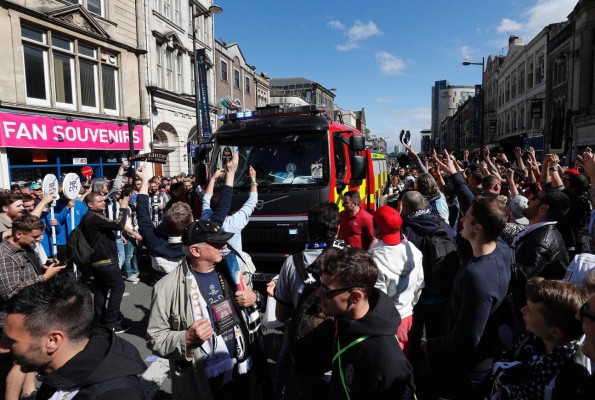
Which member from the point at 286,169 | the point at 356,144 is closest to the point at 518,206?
the point at 356,144

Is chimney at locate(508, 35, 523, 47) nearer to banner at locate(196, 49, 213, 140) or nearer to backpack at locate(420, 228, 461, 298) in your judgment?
banner at locate(196, 49, 213, 140)

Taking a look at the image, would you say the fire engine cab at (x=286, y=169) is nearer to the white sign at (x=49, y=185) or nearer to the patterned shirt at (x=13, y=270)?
the white sign at (x=49, y=185)

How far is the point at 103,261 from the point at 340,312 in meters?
4.25

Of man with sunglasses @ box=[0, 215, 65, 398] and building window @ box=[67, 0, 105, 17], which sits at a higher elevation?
building window @ box=[67, 0, 105, 17]

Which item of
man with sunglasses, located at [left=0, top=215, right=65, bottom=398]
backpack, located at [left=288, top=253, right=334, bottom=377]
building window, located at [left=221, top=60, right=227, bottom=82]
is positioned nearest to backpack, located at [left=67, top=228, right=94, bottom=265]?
man with sunglasses, located at [left=0, top=215, right=65, bottom=398]

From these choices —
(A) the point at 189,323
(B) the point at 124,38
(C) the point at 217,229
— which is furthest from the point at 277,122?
(B) the point at 124,38

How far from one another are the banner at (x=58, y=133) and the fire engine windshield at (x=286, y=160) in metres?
9.97

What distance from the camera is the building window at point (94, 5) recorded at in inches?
591

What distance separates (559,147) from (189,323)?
2800 cm

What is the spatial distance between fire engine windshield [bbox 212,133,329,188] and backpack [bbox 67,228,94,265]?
2.47m

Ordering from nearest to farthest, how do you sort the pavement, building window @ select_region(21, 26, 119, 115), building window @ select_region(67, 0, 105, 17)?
the pavement
building window @ select_region(21, 26, 119, 115)
building window @ select_region(67, 0, 105, 17)

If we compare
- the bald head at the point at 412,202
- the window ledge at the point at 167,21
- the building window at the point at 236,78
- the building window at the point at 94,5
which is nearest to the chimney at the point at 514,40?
the building window at the point at 236,78

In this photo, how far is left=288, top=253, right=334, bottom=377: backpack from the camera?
7.70 feet

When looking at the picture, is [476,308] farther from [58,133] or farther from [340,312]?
[58,133]
